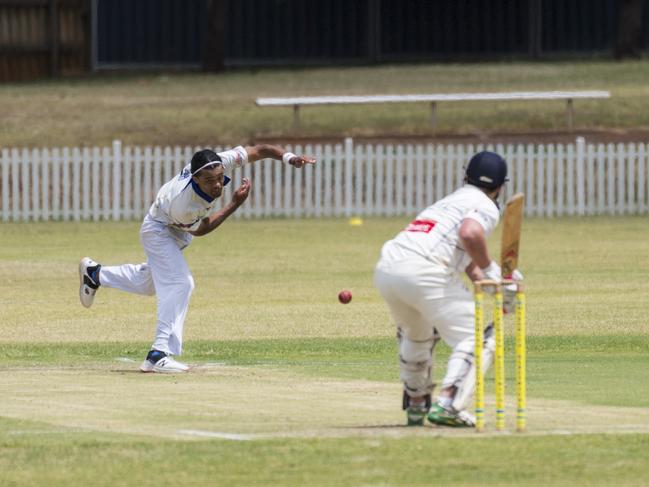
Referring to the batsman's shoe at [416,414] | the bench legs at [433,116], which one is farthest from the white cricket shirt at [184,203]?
the bench legs at [433,116]

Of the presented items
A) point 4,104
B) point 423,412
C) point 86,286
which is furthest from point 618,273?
point 4,104

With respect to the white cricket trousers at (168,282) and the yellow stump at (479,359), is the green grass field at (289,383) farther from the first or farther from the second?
the white cricket trousers at (168,282)

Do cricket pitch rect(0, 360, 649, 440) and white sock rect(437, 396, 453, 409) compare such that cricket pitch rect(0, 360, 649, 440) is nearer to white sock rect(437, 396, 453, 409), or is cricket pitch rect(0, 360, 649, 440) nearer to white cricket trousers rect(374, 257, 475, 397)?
white sock rect(437, 396, 453, 409)

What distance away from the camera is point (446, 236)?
9.67 metres

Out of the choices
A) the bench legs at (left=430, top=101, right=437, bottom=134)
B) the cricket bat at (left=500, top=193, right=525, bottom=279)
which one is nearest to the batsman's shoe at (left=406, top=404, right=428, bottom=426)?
the cricket bat at (left=500, top=193, right=525, bottom=279)

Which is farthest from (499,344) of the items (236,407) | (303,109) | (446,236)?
(303,109)

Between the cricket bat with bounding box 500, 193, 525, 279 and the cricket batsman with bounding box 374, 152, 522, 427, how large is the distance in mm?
65

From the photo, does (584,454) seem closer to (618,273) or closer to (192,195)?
(192,195)

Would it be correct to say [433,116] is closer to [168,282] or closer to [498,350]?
[168,282]

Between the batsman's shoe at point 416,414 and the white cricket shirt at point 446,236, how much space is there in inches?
31.6

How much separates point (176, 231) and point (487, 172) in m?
4.27

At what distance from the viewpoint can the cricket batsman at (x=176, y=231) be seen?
1304cm

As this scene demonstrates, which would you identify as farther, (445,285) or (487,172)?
(487,172)

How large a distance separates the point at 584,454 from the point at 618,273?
13324 mm
